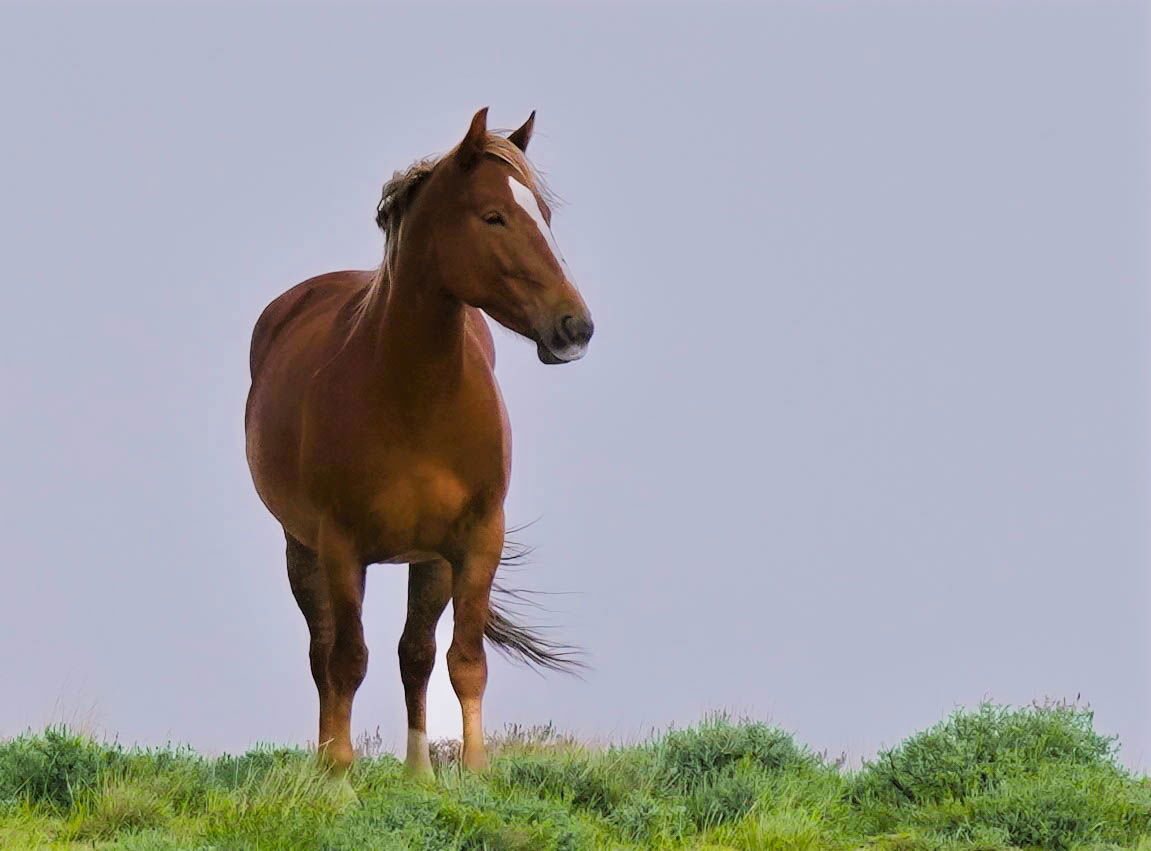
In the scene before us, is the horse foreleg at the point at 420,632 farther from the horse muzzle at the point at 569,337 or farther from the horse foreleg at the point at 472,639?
the horse muzzle at the point at 569,337

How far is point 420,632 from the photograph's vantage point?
9.12 metres

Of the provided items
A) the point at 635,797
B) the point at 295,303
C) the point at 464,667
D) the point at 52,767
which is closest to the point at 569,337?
the point at 464,667

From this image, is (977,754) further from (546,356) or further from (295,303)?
(295,303)

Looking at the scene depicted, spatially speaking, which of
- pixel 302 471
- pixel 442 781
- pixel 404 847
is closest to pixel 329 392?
pixel 302 471

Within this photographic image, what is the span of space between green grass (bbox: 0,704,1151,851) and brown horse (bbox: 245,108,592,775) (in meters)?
0.63

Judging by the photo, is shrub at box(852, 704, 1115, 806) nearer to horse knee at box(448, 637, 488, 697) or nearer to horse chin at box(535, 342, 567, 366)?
horse knee at box(448, 637, 488, 697)

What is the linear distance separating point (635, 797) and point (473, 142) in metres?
3.00

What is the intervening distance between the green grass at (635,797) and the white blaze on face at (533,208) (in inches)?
92.2

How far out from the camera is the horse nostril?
7391mm

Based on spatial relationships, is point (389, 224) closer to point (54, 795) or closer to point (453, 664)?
point (453, 664)

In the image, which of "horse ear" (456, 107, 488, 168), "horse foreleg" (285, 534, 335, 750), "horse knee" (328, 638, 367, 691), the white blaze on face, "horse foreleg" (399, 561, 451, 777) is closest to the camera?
the white blaze on face

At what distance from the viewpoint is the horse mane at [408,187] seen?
793cm

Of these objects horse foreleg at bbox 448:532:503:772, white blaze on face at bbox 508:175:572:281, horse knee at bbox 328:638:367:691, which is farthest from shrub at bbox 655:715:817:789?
white blaze on face at bbox 508:175:572:281

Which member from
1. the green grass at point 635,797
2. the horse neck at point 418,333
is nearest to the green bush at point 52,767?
the green grass at point 635,797
